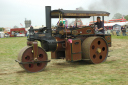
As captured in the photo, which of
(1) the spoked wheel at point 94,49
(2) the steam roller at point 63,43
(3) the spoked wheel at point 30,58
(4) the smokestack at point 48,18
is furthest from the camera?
(1) the spoked wheel at point 94,49

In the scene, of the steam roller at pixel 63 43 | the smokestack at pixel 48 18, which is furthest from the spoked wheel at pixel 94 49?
the smokestack at pixel 48 18

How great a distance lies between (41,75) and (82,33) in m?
2.31

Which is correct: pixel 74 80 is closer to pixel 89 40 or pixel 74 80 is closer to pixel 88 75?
pixel 88 75

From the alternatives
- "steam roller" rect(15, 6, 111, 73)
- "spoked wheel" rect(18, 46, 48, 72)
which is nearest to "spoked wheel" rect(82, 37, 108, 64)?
"steam roller" rect(15, 6, 111, 73)

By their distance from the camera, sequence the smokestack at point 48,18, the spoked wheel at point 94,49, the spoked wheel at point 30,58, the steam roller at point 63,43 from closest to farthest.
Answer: the spoked wheel at point 30,58 < the steam roller at point 63,43 < the smokestack at point 48,18 < the spoked wheel at point 94,49

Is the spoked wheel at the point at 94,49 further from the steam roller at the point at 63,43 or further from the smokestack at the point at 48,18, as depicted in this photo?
the smokestack at the point at 48,18

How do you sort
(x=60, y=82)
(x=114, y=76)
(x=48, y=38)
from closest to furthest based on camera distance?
(x=60, y=82) < (x=114, y=76) < (x=48, y=38)

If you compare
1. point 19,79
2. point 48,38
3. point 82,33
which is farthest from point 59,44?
point 19,79

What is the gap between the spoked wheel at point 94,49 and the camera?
Result: 6914 millimetres

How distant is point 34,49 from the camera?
593 centimetres

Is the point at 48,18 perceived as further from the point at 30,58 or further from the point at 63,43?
the point at 30,58

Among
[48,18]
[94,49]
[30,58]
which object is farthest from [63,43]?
[30,58]

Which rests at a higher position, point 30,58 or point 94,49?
point 94,49

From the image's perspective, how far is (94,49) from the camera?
23.2 ft
